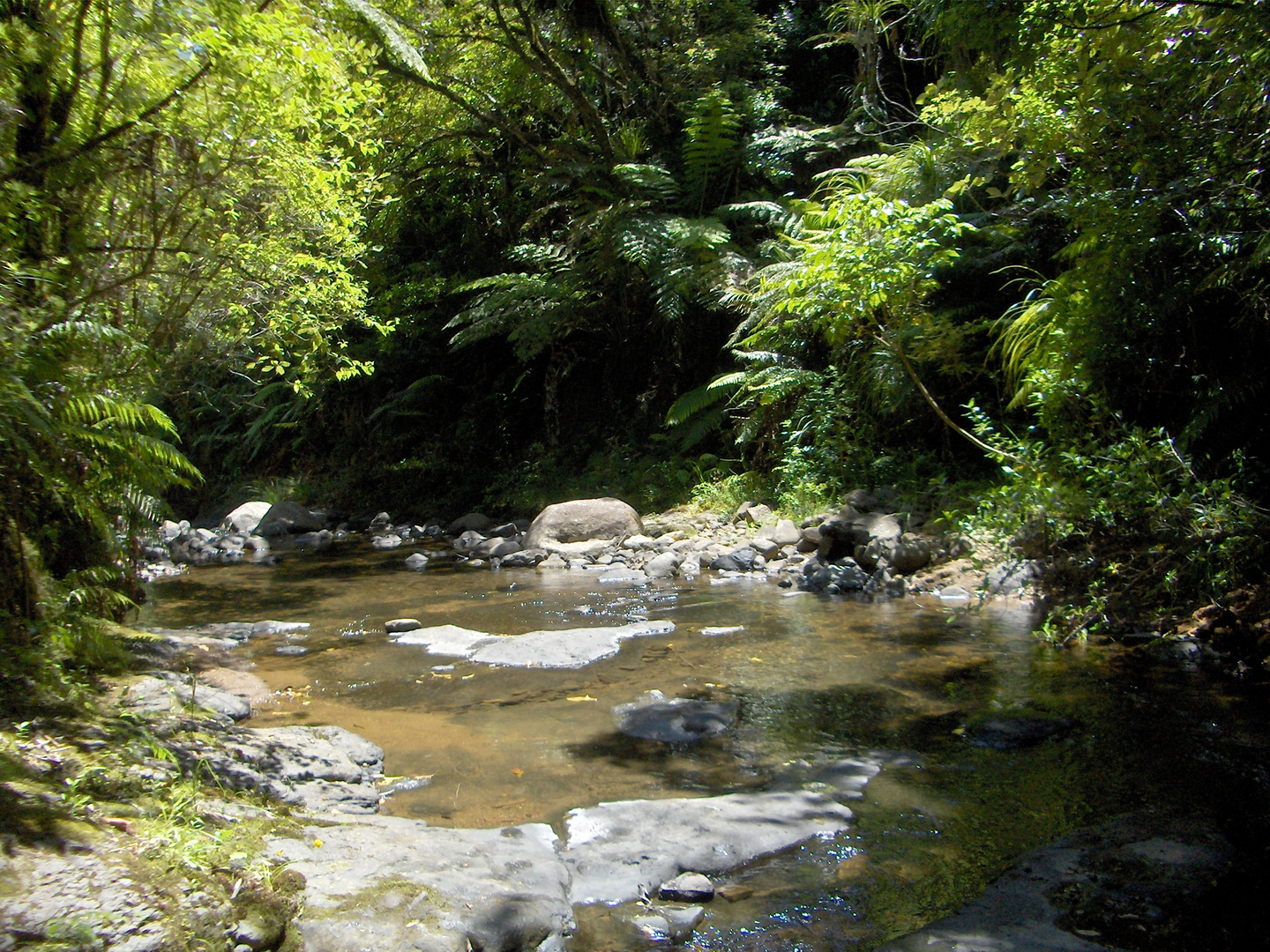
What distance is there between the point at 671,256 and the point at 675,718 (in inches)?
318

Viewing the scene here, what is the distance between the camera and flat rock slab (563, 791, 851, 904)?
2561 millimetres

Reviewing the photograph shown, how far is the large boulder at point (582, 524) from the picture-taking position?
386 inches

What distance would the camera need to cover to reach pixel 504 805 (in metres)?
3.20

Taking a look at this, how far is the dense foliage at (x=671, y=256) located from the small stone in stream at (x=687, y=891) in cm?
244

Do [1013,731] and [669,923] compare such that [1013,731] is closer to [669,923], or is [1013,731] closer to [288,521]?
[669,923]

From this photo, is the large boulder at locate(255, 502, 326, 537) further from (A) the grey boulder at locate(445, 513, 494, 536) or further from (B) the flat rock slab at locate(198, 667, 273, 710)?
(B) the flat rock slab at locate(198, 667, 273, 710)

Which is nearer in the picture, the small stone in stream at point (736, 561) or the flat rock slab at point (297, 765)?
the flat rock slab at point (297, 765)

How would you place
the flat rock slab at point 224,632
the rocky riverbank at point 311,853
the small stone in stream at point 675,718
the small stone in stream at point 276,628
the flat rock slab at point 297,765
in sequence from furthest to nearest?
the small stone in stream at point 276,628
the flat rock slab at point 224,632
the small stone in stream at point 675,718
the flat rock slab at point 297,765
the rocky riverbank at point 311,853

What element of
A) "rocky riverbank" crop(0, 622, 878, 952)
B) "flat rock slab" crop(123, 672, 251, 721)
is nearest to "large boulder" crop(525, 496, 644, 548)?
"flat rock slab" crop(123, 672, 251, 721)

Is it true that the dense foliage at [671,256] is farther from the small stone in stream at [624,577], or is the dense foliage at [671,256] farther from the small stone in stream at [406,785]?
the small stone in stream at [624,577]

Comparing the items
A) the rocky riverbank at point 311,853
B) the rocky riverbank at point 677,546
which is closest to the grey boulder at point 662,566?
the rocky riverbank at point 677,546

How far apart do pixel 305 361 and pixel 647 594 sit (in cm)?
343

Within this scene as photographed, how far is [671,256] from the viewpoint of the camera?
36.0 ft

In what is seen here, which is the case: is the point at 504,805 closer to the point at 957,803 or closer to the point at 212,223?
the point at 957,803
